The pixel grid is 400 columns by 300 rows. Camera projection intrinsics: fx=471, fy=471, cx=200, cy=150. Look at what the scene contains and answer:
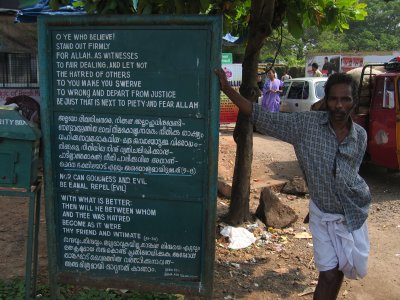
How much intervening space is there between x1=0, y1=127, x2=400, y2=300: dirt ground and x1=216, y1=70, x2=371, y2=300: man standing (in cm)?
102

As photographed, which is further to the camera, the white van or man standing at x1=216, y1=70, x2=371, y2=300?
the white van

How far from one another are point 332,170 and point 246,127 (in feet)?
7.67

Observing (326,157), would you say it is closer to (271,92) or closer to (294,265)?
(294,265)

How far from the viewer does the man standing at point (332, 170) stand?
2852mm

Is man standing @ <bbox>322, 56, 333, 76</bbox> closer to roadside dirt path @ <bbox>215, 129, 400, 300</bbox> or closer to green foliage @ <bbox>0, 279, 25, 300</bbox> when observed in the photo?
roadside dirt path @ <bbox>215, 129, 400, 300</bbox>

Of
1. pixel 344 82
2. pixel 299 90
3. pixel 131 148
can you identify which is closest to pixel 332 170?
pixel 344 82

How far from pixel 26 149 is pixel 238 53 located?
19262 mm

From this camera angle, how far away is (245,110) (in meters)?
2.96

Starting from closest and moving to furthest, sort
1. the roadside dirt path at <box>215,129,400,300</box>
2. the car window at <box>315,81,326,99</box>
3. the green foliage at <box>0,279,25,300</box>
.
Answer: the green foliage at <box>0,279,25,300</box> → the roadside dirt path at <box>215,129,400,300</box> → the car window at <box>315,81,326,99</box>

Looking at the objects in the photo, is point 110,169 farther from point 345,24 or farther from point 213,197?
point 345,24

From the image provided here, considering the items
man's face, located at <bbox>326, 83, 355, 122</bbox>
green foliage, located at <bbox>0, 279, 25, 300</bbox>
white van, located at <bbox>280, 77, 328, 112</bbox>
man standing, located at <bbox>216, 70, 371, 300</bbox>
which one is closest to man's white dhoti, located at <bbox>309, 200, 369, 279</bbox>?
man standing, located at <bbox>216, 70, 371, 300</bbox>

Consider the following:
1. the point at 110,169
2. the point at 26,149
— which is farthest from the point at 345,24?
the point at 26,149

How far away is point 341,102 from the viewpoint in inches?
112

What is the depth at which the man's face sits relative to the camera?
284 cm
